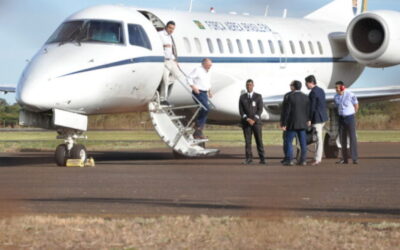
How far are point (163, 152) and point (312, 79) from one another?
379 inches

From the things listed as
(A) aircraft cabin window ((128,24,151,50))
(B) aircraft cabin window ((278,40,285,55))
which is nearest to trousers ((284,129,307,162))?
(A) aircraft cabin window ((128,24,151,50))

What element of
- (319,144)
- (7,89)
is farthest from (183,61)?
(7,89)

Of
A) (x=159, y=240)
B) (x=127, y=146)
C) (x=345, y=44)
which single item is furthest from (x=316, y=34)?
(x=159, y=240)

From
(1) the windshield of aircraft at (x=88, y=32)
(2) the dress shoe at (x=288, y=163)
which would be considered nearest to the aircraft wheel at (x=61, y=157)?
(1) the windshield of aircraft at (x=88, y=32)

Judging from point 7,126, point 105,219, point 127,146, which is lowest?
point 7,126

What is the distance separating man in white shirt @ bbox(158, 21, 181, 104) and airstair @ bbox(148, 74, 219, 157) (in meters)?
0.24

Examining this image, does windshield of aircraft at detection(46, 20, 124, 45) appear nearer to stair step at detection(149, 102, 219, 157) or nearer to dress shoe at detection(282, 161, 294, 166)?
stair step at detection(149, 102, 219, 157)

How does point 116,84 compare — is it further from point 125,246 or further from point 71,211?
point 125,246

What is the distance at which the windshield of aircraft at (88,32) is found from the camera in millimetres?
25703

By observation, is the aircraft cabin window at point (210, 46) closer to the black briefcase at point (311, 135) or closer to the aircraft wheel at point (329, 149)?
the aircraft wheel at point (329, 149)

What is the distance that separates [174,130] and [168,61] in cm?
169

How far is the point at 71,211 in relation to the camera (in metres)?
14.0

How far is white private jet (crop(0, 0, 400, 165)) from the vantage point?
24375 millimetres

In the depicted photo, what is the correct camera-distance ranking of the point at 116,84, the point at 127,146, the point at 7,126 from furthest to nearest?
the point at 7,126 → the point at 127,146 → the point at 116,84
